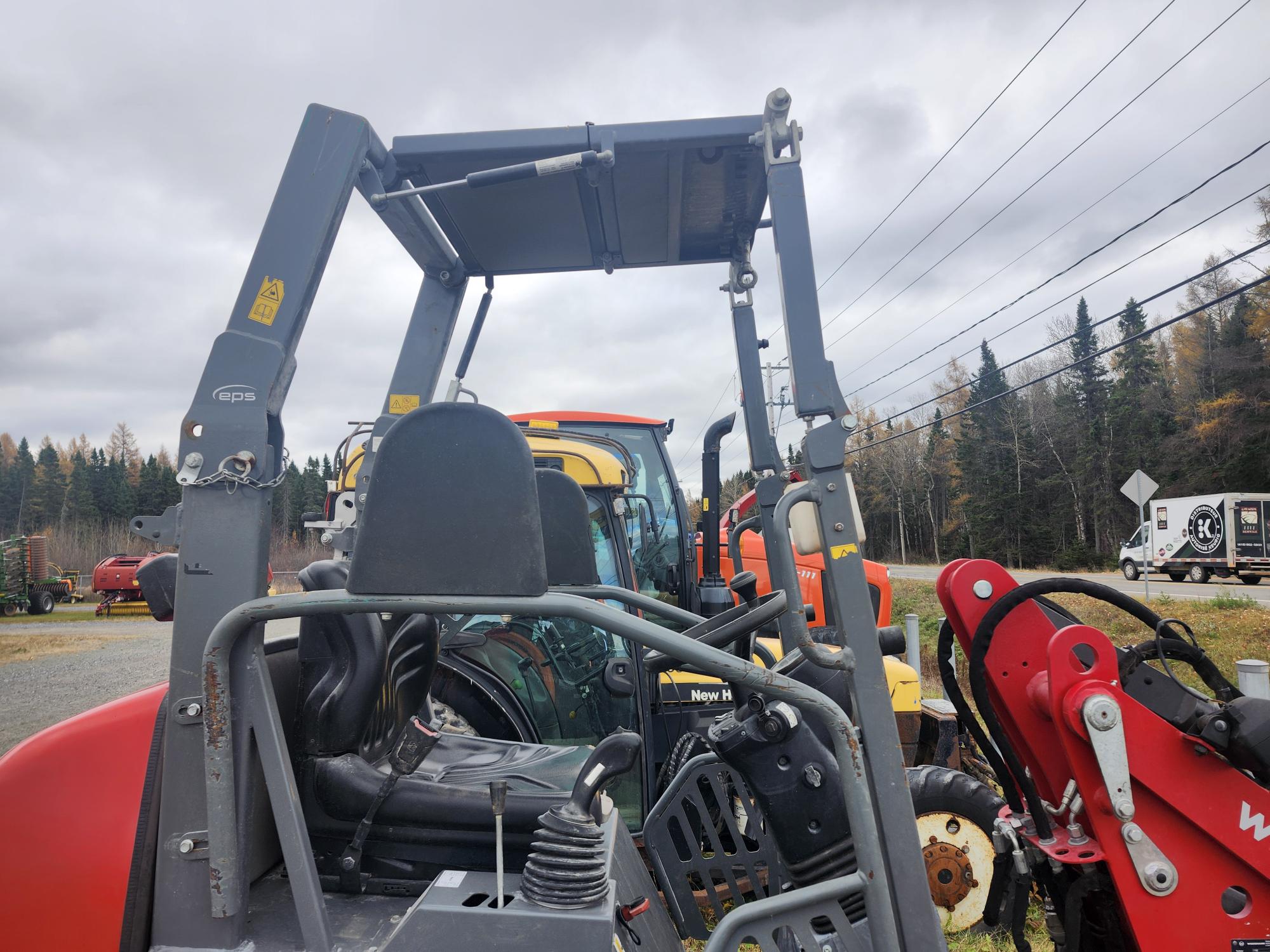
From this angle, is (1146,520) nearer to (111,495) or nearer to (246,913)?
(246,913)

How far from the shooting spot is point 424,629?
239 centimetres

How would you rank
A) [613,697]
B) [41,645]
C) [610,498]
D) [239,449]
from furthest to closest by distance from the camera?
1. [41,645]
2. [610,498]
3. [613,697]
4. [239,449]

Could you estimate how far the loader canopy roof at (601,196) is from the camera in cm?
205

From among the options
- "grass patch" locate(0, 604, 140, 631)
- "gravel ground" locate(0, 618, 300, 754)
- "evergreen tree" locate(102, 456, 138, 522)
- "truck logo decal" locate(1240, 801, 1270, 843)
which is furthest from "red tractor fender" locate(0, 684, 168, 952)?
"evergreen tree" locate(102, 456, 138, 522)

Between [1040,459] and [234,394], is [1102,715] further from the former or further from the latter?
[1040,459]

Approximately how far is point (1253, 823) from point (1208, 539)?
3112 centimetres

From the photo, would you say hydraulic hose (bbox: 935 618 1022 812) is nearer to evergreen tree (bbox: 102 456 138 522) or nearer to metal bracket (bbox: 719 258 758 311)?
metal bracket (bbox: 719 258 758 311)

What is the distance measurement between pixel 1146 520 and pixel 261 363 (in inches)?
1591

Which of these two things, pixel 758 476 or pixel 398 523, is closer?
pixel 398 523

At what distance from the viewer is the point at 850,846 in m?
1.91

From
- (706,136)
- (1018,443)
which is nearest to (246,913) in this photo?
(706,136)

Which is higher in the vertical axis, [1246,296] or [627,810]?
[1246,296]

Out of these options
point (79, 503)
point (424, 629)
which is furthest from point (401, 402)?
point (79, 503)

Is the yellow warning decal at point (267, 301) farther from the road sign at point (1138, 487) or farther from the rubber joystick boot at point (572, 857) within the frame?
the road sign at point (1138, 487)
